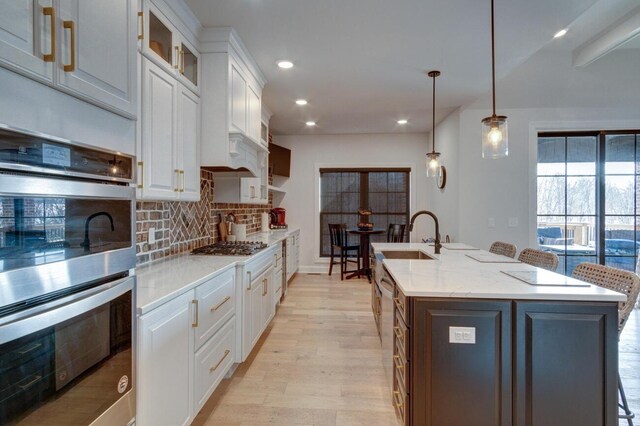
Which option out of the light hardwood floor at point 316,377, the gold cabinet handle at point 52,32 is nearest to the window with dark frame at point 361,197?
the light hardwood floor at point 316,377

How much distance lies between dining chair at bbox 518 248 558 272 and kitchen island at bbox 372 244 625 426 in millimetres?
900

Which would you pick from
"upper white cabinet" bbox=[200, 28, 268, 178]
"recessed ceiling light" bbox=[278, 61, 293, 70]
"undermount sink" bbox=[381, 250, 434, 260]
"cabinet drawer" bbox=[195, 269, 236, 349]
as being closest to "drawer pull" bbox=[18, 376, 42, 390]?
"cabinet drawer" bbox=[195, 269, 236, 349]

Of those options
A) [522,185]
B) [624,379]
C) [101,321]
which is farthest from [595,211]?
[101,321]

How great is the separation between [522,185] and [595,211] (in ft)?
3.39

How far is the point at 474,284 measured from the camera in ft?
5.34

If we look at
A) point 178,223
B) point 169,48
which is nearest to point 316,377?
point 178,223

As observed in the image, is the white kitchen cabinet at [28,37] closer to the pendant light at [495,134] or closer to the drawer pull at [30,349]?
the drawer pull at [30,349]

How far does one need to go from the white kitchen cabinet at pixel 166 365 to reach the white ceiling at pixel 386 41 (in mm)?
2055

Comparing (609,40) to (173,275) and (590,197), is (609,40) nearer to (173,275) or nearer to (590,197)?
(590,197)

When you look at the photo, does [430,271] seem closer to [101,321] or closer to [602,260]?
[101,321]

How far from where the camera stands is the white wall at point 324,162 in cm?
607

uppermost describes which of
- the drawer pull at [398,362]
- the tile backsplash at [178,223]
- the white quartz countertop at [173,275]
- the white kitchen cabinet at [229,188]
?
the white kitchen cabinet at [229,188]

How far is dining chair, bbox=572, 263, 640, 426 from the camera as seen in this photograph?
5.30 feet

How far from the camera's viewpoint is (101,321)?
102 cm
